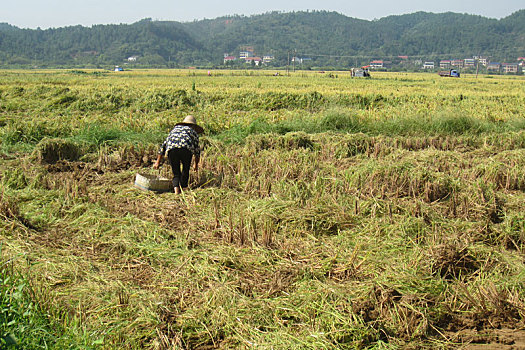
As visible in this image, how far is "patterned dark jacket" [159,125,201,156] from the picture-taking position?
577cm

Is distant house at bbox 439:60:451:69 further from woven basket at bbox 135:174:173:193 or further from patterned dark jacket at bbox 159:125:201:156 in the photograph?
woven basket at bbox 135:174:173:193

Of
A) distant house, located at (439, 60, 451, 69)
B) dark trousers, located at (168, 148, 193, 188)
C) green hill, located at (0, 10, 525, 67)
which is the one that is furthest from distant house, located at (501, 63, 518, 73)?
dark trousers, located at (168, 148, 193, 188)

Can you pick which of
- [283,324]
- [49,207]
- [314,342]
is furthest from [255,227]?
[49,207]

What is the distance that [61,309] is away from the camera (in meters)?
3.08

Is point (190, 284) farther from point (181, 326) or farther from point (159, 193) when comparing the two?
point (159, 193)

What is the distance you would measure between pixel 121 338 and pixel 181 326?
1.33 feet

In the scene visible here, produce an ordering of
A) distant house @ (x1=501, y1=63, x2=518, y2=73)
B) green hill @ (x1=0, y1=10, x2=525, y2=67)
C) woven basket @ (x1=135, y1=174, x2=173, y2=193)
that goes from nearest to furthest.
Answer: woven basket @ (x1=135, y1=174, x2=173, y2=193), distant house @ (x1=501, y1=63, x2=518, y2=73), green hill @ (x1=0, y1=10, x2=525, y2=67)

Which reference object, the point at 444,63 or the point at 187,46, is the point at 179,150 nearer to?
the point at 444,63

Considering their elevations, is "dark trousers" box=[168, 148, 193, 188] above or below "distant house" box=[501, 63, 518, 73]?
below

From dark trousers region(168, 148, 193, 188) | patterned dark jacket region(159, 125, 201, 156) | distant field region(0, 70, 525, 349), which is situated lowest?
distant field region(0, 70, 525, 349)

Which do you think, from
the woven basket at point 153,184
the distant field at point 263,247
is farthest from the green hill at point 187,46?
the woven basket at point 153,184

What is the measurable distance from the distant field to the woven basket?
15cm

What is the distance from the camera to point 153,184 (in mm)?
5969

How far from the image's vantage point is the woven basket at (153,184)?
5.96 meters
